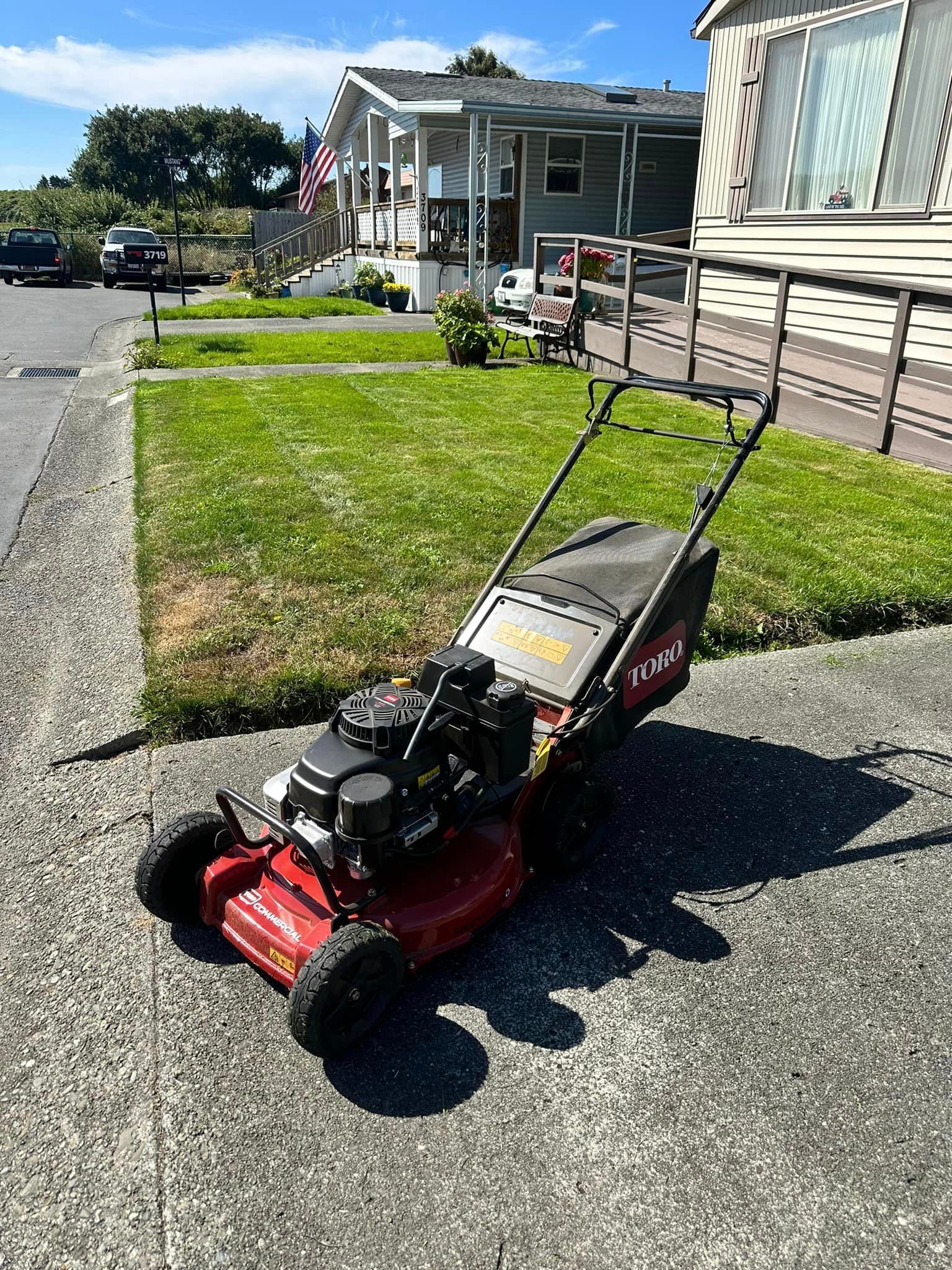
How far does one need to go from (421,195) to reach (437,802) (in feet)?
68.9

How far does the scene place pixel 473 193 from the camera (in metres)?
19.5

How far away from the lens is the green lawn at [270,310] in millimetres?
19516

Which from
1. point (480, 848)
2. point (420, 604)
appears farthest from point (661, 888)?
point (420, 604)

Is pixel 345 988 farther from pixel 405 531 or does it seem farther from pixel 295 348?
pixel 295 348

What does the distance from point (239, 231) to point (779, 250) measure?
36566 millimetres

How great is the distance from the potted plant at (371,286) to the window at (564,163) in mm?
4481

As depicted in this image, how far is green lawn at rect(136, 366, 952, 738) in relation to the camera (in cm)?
478

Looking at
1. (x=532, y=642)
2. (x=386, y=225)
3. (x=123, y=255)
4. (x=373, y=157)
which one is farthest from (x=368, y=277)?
(x=532, y=642)

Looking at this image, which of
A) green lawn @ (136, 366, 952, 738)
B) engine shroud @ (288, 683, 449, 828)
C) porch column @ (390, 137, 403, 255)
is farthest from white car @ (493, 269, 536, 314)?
engine shroud @ (288, 683, 449, 828)

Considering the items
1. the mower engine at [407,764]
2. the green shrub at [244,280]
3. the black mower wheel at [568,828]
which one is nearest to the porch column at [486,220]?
the green shrub at [244,280]

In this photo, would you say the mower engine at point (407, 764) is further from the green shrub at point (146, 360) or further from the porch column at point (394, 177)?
the porch column at point (394, 177)

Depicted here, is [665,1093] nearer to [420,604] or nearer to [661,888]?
[661,888]

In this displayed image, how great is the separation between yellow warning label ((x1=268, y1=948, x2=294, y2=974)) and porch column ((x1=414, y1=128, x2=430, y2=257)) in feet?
68.7

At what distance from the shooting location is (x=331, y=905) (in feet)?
8.73
